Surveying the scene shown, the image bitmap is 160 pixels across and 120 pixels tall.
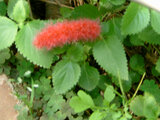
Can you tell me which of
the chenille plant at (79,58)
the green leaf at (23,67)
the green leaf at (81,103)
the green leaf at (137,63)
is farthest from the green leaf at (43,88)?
the green leaf at (137,63)

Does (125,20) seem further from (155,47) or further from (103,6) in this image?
(155,47)

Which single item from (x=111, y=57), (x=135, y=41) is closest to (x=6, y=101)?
(x=111, y=57)

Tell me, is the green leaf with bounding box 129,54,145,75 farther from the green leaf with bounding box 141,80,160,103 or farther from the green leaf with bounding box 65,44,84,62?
the green leaf with bounding box 65,44,84,62

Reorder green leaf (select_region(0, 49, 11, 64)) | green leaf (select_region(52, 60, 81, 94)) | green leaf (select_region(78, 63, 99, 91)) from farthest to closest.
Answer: green leaf (select_region(0, 49, 11, 64)), green leaf (select_region(78, 63, 99, 91)), green leaf (select_region(52, 60, 81, 94))

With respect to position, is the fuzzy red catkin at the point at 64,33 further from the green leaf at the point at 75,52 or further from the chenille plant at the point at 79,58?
the green leaf at the point at 75,52

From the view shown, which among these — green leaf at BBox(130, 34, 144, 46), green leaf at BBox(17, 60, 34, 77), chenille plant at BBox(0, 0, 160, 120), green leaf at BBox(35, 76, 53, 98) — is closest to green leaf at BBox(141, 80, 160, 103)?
chenille plant at BBox(0, 0, 160, 120)

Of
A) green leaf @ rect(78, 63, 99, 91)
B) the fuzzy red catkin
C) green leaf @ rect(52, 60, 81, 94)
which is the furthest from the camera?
green leaf @ rect(78, 63, 99, 91)

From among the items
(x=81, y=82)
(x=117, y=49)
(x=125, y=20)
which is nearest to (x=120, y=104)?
(x=81, y=82)
